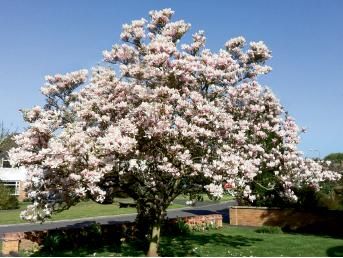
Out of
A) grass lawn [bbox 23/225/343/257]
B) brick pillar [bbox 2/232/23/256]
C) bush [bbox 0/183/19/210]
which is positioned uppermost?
bush [bbox 0/183/19/210]

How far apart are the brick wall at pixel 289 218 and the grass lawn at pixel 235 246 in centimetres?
299

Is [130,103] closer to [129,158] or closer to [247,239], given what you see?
[129,158]

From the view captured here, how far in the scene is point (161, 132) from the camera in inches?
525

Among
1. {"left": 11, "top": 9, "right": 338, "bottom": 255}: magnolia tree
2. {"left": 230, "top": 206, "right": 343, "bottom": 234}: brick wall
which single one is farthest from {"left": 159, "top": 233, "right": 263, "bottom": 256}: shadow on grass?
{"left": 230, "top": 206, "right": 343, "bottom": 234}: brick wall

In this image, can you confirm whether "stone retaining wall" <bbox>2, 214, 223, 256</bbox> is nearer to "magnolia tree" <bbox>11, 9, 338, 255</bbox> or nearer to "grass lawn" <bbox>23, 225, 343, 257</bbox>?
"grass lawn" <bbox>23, 225, 343, 257</bbox>

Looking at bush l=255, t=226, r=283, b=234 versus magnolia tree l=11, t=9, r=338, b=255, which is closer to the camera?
magnolia tree l=11, t=9, r=338, b=255

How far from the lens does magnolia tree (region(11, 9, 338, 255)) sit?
13422 mm

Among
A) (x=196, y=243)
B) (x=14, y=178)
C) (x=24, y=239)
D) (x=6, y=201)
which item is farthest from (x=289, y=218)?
(x=14, y=178)

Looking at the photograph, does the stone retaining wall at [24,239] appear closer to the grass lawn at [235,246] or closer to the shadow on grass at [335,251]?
the grass lawn at [235,246]

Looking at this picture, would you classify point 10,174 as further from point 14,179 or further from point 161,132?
point 161,132

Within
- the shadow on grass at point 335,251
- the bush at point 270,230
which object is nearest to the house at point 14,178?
the bush at point 270,230

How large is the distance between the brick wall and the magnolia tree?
9.14 metres

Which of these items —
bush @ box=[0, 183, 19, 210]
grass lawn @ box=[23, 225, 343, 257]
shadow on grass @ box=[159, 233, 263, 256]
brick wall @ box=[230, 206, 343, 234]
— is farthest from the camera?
bush @ box=[0, 183, 19, 210]

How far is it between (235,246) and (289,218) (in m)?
9.46
